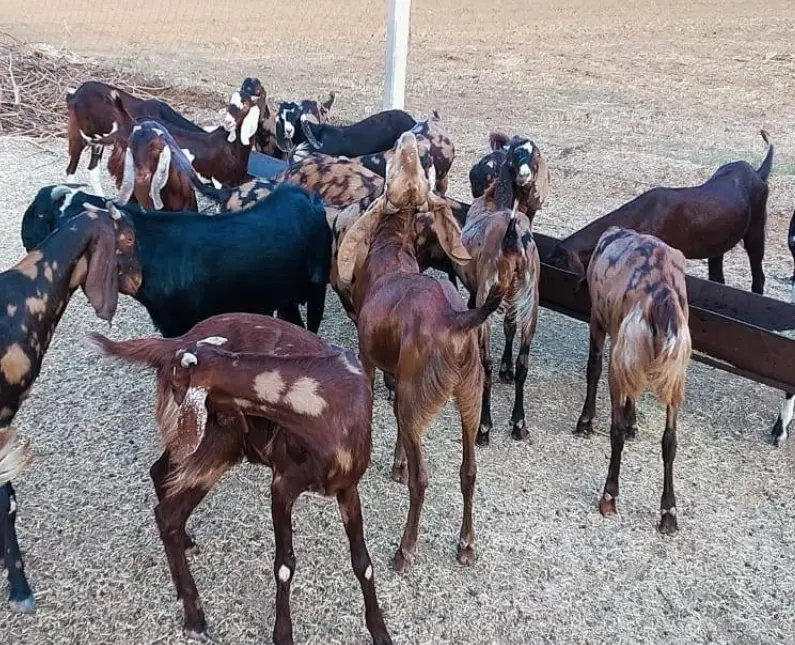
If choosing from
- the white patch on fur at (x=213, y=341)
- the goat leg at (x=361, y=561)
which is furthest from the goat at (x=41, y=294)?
the goat leg at (x=361, y=561)

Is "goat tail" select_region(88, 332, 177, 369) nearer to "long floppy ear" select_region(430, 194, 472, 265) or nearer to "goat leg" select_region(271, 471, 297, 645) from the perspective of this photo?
"goat leg" select_region(271, 471, 297, 645)

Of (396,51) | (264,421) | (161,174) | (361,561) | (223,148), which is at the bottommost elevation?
(361,561)

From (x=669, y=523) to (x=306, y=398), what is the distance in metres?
1.99

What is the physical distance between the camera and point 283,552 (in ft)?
9.37

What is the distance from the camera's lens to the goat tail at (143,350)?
248 cm

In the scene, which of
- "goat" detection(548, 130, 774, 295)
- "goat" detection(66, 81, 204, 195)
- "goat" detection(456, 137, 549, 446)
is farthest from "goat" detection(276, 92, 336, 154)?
"goat" detection(548, 130, 774, 295)

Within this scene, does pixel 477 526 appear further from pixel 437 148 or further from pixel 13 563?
pixel 437 148

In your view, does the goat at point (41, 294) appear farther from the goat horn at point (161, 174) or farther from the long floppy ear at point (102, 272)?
the goat horn at point (161, 174)

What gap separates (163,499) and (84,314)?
9.75ft

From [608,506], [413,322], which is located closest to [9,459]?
[413,322]

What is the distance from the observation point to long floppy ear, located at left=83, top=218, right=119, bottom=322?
3529 mm

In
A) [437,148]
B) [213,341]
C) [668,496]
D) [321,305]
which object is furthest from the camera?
[437,148]

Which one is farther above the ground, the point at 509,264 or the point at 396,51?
the point at 396,51

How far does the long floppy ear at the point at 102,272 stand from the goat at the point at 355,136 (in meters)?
3.34
